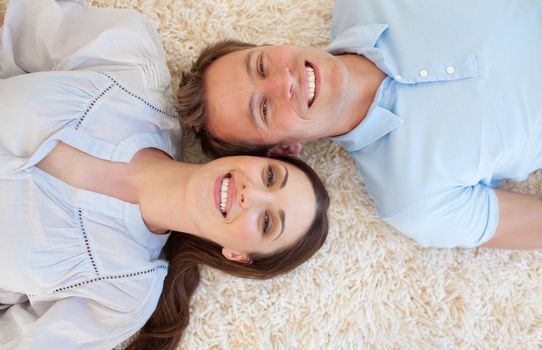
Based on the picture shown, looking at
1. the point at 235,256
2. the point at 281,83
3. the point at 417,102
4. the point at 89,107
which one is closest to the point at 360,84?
the point at 417,102

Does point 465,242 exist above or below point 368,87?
below

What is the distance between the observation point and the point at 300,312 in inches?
61.5

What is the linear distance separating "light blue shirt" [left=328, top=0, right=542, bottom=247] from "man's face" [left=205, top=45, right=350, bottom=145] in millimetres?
157

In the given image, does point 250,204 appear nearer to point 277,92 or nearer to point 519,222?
point 277,92

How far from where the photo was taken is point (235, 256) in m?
1.38

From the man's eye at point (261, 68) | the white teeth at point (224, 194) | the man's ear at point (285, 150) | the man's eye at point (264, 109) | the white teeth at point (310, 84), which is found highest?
the man's eye at point (261, 68)

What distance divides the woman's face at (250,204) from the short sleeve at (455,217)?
341mm

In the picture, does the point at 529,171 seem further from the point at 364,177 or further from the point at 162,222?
the point at 162,222

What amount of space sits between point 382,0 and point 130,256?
3.52ft

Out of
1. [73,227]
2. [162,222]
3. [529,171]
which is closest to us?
[73,227]

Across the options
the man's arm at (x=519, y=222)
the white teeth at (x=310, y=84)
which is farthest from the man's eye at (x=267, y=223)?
the man's arm at (x=519, y=222)

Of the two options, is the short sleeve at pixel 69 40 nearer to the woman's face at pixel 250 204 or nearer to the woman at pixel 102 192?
the woman at pixel 102 192

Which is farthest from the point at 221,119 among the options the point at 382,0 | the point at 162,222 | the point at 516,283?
the point at 516,283

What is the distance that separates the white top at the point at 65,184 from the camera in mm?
1228
